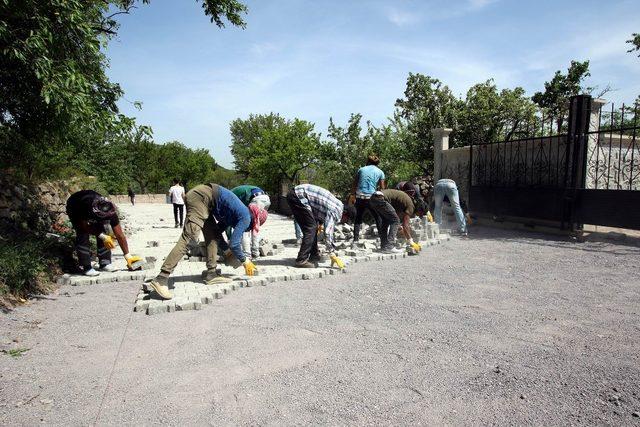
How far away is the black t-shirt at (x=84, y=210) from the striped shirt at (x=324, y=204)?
285 cm

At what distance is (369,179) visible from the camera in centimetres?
799

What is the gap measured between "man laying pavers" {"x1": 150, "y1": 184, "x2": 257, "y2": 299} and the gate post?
7.27m

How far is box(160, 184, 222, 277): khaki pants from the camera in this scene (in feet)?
16.4

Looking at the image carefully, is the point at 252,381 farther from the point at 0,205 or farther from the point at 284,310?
the point at 0,205

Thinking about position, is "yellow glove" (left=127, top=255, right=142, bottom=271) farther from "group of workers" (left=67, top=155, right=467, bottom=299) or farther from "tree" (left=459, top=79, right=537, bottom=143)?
"tree" (left=459, top=79, right=537, bottom=143)

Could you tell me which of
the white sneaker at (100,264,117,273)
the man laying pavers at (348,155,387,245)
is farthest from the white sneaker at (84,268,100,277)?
the man laying pavers at (348,155,387,245)

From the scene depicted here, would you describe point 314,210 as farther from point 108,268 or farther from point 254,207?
point 108,268

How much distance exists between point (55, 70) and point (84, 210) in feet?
6.93

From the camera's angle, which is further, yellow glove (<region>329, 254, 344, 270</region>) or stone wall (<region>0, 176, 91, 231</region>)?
stone wall (<region>0, 176, 91, 231</region>)

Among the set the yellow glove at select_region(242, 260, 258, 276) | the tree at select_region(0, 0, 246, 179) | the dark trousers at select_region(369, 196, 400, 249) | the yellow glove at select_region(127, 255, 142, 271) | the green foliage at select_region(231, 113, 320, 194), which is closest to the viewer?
the tree at select_region(0, 0, 246, 179)

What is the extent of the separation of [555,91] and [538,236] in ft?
Answer: 61.3

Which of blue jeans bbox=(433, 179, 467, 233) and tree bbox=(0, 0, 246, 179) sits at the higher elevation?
tree bbox=(0, 0, 246, 179)

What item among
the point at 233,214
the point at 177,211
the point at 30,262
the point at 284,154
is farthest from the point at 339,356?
the point at 284,154

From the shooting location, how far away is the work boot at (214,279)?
562 cm
